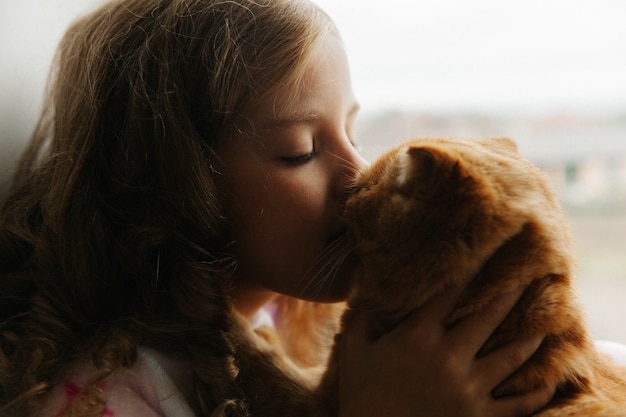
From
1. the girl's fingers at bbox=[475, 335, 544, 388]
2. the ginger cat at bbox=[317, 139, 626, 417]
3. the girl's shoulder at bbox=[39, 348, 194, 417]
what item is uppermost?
the ginger cat at bbox=[317, 139, 626, 417]

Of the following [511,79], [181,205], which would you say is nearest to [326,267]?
[181,205]

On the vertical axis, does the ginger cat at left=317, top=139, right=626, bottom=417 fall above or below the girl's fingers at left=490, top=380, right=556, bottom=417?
above

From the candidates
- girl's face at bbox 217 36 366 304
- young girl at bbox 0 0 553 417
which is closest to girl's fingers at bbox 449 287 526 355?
young girl at bbox 0 0 553 417

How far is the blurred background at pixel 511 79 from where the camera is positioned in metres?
1.35

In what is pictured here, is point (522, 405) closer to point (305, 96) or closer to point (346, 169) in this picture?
point (346, 169)

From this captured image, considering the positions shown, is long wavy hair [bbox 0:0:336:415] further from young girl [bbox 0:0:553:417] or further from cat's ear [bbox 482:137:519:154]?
cat's ear [bbox 482:137:519:154]

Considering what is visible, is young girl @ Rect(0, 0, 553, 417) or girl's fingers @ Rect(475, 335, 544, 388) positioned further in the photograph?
young girl @ Rect(0, 0, 553, 417)

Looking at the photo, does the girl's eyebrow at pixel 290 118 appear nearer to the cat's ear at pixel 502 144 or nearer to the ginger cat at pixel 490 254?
the ginger cat at pixel 490 254

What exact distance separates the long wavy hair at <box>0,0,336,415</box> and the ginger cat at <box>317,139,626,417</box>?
0.93 ft

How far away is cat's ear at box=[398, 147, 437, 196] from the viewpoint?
0.83 meters

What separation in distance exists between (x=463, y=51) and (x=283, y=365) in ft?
2.71

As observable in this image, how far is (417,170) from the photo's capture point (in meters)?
0.86

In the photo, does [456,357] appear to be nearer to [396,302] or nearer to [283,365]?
[396,302]

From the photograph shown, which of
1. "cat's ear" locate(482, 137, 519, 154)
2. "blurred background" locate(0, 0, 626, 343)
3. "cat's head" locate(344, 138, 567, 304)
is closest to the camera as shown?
"cat's head" locate(344, 138, 567, 304)
